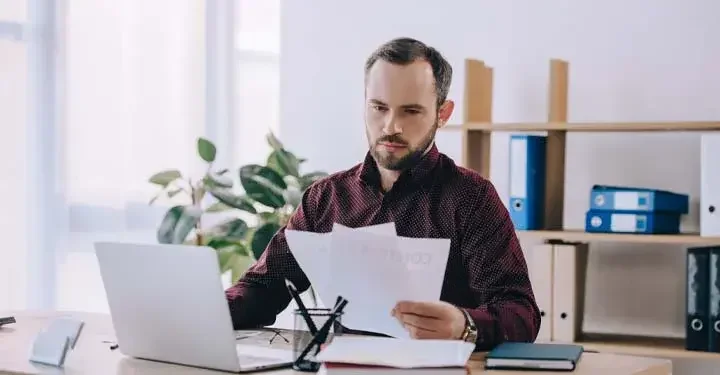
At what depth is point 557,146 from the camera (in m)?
3.51

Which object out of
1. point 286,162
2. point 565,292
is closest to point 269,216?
point 286,162

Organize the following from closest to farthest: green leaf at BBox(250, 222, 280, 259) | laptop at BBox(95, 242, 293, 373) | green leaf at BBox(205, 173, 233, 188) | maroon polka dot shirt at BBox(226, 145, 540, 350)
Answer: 1. laptop at BBox(95, 242, 293, 373)
2. maroon polka dot shirt at BBox(226, 145, 540, 350)
3. green leaf at BBox(250, 222, 280, 259)
4. green leaf at BBox(205, 173, 233, 188)

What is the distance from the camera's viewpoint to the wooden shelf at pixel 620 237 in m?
3.20

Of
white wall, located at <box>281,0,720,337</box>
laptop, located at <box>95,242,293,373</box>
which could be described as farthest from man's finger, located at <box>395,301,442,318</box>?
white wall, located at <box>281,0,720,337</box>

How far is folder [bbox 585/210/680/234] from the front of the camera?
10.8 feet

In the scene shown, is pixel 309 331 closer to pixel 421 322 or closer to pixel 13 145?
pixel 421 322

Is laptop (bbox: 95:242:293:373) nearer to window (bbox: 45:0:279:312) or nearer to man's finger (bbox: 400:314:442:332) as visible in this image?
man's finger (bbox: 400:314:442:332)

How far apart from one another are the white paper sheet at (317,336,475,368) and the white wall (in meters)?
1.96

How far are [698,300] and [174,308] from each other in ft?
6.46

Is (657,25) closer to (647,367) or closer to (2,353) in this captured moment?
(647,367)

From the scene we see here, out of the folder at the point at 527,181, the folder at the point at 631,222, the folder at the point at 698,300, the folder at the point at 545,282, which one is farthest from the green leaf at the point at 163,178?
the folder at the point at 698,300

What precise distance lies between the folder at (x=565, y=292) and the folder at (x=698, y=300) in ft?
1.14

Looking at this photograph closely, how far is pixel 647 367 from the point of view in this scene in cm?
185

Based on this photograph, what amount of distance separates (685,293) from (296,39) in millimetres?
1784
